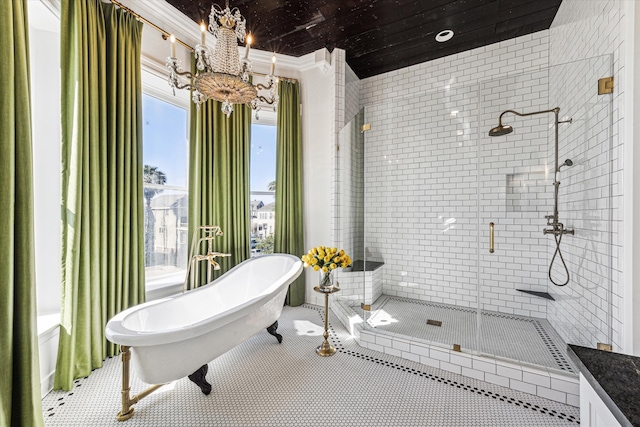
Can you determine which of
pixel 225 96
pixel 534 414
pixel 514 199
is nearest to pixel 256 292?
pixel 225 96

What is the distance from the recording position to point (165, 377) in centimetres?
154

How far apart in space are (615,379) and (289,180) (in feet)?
9.82

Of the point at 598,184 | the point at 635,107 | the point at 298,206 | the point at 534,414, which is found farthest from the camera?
the point at 298,206

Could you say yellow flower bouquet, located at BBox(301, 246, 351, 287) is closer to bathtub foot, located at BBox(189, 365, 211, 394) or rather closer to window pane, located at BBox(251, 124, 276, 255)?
bathtub foot, located at BBox(189, 365, 211, 394)

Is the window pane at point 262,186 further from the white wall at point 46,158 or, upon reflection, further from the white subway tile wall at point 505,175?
the white wall at point 46,158

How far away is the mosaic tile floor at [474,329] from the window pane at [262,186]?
164 centimetres

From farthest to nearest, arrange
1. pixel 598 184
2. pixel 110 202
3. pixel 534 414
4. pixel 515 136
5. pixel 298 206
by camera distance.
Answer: pixel 298 206
pixel 515 136
pixel 110 202
pixel 598 184
pixel 534 414

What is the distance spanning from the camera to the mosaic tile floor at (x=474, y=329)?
2.09 meters

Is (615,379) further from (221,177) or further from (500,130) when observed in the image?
(221,177)

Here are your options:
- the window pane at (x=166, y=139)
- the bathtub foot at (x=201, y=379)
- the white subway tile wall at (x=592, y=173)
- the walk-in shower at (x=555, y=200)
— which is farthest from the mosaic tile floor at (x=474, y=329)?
the window pane at (x=166, y=139)

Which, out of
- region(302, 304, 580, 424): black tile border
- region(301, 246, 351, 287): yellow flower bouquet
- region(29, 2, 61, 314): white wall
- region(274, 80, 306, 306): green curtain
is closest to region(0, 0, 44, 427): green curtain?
region(29, 2, 61, 314): white wall

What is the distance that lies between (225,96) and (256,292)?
1839 millimetres

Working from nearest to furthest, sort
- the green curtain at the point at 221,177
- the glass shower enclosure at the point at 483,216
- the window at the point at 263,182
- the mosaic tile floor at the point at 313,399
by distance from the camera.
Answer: the mosaic tile floor at the point at 313,399 → the glass shower enclosure at the point at 483,216 → the green curtain at the point at 221,177 → the window at the point at 263,182

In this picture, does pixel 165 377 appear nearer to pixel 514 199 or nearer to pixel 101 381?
pixel 101 381
